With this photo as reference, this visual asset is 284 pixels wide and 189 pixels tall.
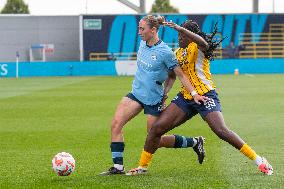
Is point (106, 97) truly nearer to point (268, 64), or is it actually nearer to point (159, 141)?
point (159, 141)

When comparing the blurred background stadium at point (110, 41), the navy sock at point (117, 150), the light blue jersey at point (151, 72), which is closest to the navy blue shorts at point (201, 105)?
the light blue jersey at point (151, 72)

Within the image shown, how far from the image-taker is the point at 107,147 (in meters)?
13.8

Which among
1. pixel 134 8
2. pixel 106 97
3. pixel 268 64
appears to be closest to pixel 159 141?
pixel 106 97

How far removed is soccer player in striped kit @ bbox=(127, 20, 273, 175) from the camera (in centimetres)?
1018

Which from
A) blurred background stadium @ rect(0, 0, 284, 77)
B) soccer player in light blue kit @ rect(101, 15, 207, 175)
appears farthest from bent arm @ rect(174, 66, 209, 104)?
blurred background stadium @ rect(0, 0, 284, 77)

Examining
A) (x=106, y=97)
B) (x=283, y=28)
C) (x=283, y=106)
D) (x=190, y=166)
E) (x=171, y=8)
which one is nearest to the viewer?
(x=190, y=166)

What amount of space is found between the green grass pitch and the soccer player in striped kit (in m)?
0.38

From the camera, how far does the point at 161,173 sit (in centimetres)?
1047

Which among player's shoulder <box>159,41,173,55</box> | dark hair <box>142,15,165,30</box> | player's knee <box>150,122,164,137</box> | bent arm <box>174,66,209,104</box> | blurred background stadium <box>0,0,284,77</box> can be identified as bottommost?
A: blurred background stadium <box>0,0,284,77</box>

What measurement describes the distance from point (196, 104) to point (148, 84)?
73 cm

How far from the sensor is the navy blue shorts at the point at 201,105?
10219 mm

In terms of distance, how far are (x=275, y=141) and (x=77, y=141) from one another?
376 cm

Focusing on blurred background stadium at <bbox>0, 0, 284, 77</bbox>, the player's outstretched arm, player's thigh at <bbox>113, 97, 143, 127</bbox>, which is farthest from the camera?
blurred background stadium at <bbox>0, 0, 284, 77</bbox>

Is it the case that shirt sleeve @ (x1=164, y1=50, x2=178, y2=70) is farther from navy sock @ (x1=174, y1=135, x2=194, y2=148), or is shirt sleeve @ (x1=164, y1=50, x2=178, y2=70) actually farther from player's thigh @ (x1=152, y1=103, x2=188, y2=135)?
navy sock @ (x1=174, y1=135, x2=194, y2=148)
